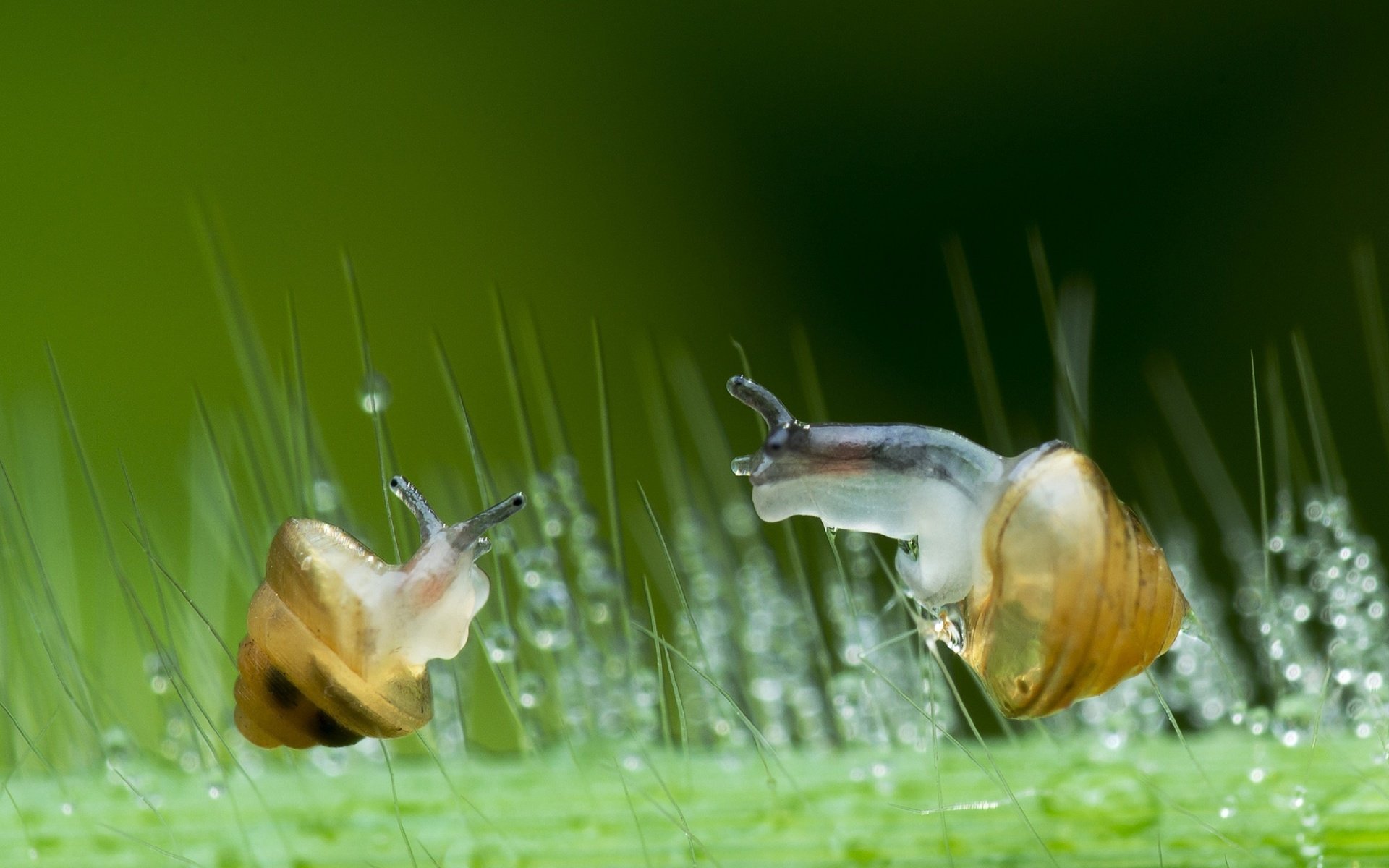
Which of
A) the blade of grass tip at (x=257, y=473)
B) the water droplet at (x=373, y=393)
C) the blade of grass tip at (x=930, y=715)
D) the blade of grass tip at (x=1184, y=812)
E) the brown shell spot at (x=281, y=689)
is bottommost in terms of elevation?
the blade of grass tip at (x=1184, y=812)

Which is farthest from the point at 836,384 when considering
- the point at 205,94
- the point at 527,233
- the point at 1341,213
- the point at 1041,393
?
the point at 205,94

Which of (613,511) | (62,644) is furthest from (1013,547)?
(62,644)

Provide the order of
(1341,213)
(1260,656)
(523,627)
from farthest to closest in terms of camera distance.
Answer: (1341,213)
(1260,656)
(523,627)

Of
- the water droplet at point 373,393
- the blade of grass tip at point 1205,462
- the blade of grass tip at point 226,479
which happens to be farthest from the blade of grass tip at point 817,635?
the blade of grass tip at point 1205,462

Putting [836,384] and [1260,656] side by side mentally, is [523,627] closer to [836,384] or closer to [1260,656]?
[1260,656]

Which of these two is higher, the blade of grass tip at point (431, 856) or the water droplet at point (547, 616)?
the water droplet at point (547, 616)

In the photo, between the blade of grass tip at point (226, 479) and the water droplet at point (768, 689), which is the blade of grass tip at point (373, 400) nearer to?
the blade of grass tip at point (226, 479)

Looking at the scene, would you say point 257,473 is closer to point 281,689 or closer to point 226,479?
point 226,479

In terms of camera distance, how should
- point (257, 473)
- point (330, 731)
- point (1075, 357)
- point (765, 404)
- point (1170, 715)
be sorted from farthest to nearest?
point (1075, 357) → point (257, 473) → point (765, 404) → point (330, 731) → point (1170, 715)
